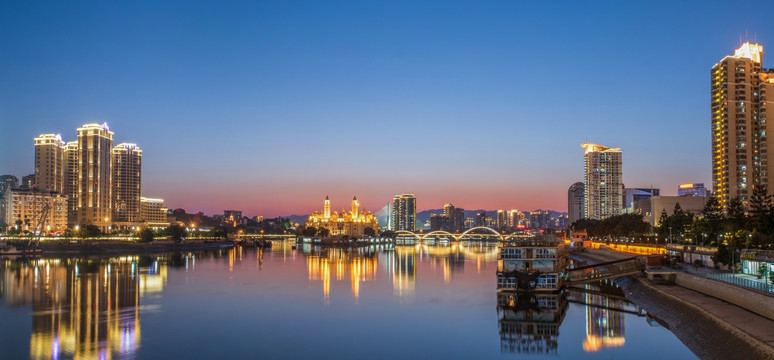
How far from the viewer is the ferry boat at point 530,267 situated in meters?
37.7

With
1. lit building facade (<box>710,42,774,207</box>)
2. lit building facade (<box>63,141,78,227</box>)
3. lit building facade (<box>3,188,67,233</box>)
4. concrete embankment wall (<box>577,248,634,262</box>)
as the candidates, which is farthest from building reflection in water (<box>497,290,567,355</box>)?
lit building facade (<box>63,141,78,227</box>)

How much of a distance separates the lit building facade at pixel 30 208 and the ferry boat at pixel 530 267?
102 m

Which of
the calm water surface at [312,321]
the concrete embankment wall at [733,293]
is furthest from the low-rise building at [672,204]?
the concrete embankment wall at [733,293]

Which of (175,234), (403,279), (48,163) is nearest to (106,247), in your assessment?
(175,234)

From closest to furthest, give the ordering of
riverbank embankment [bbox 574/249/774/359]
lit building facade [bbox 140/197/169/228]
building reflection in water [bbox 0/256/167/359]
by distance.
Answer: riverbank embankment [bbox 574/249/774/359] → building reflection in water [bbox 0/256/167/359] → lit building facade [bbox 140/197/169/228]

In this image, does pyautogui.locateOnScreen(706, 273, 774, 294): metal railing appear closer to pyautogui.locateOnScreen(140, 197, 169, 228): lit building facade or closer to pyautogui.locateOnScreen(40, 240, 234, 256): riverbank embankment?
pyautogui.locateOnScreen(40, 240, 234, 256): riverbank embankment

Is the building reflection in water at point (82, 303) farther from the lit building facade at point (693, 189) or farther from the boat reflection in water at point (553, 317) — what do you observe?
the lit building facade at point (693, 189)

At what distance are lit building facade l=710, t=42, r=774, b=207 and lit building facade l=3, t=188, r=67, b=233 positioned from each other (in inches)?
4503

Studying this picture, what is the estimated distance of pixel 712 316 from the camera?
2598cm

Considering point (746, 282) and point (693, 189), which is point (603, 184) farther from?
point (746, 282)

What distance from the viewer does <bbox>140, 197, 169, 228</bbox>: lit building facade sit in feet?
560

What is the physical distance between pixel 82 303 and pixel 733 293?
35036 millimetres

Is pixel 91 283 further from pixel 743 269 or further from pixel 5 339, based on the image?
pixel 743 269

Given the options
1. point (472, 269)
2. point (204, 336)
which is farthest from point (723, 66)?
point (204, 336)
